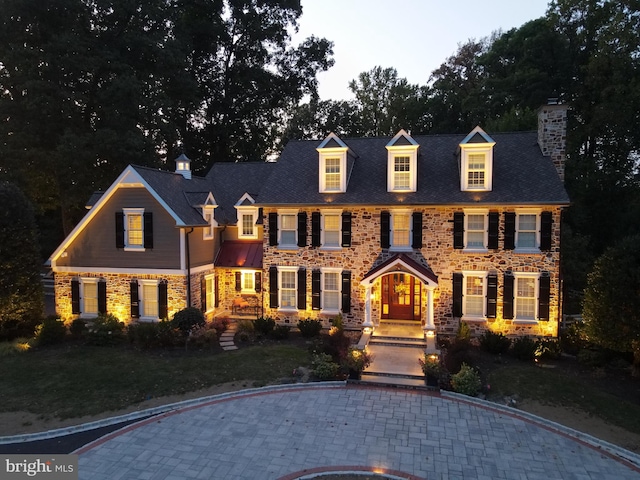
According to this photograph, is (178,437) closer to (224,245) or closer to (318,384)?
(318,384)

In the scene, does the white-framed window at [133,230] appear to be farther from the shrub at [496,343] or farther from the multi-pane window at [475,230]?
the shrub at [496,343]

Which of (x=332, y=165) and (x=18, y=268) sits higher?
(x=332, y=165)

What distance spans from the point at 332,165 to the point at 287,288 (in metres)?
Result: 6.93

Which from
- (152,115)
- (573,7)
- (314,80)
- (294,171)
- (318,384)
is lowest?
(318,384)

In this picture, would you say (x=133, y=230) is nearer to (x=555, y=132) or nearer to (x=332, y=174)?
(x=332, y=174)

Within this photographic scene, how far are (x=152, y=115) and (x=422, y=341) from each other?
27.9m

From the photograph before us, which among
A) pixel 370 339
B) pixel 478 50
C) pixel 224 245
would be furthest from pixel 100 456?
pixel 478 50

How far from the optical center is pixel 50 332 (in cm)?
1911

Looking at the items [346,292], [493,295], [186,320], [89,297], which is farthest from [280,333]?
[89,297]

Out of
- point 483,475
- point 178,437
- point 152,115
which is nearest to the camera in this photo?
point 483,475

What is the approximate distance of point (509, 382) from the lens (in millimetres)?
14984

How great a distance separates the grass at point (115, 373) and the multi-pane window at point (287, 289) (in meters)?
3.40

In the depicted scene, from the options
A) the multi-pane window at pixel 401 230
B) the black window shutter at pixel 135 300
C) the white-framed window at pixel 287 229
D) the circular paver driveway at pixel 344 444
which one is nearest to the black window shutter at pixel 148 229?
the black window shutter at pixel 135 300

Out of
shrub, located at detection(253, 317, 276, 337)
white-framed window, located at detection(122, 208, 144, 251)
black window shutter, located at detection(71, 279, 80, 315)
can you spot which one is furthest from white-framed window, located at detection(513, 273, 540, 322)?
black window shutter, located at detection(71, 279, 80, 315)
